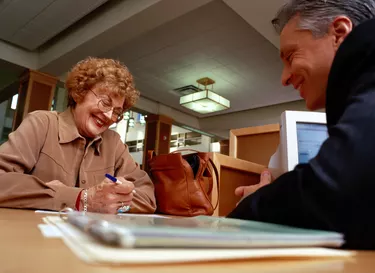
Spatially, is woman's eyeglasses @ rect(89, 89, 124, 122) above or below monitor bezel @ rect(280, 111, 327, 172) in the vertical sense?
above

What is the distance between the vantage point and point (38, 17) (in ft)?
11.9

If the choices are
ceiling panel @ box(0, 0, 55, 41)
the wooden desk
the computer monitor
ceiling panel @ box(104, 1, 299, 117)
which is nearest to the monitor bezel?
the computer monitor

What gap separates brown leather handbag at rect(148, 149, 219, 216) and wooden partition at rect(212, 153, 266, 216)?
0.08m

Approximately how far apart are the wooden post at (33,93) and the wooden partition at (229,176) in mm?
4072

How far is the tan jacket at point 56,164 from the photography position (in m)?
0.94

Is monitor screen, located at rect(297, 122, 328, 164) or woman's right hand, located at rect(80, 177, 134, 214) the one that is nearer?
woman's right hand, located at rect(80, 177, 134, 214)

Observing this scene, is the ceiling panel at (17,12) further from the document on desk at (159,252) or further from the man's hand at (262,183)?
the document on desk at (159,252)

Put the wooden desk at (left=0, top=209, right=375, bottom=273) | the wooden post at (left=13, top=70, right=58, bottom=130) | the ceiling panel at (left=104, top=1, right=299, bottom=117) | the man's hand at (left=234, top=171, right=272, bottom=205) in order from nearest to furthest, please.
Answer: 1. the wooden desk at (left=0, top=209, right=375, bottom=273)
2. the man's hand at (left=234, top=171, right=272, bottom=205)
3. the ceiling panel at (left=104, top=1, right=299, bottom=117)
4. the wooden post at (left=13, top=70, right=58, bottom=130)

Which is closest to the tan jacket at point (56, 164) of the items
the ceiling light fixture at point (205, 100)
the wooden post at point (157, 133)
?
the ceiling light fixture at point (205, 100)

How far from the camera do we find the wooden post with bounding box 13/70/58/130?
458 cm

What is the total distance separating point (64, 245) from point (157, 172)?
3.36 feet

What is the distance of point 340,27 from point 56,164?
103 cm

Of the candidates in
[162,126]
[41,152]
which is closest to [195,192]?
[41,152]

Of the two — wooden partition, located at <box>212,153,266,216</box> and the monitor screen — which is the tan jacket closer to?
wooden partition, located at <box>212,153,266,216</box>
